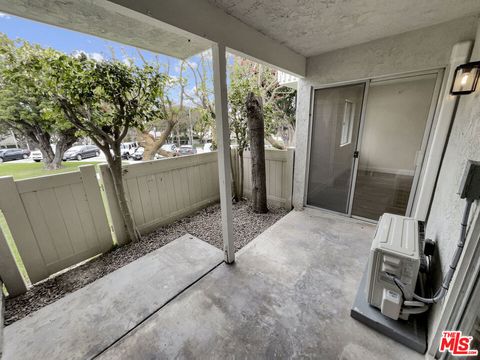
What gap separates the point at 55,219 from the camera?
197 cm

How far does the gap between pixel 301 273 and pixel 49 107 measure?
10.2ft

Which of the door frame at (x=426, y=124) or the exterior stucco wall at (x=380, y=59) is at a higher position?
the exterior stucco wall at (x=380, y=59)

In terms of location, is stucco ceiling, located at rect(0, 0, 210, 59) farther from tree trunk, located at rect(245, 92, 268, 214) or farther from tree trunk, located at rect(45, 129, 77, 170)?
tree trunk, located at rect(45, 129, 77, 170)

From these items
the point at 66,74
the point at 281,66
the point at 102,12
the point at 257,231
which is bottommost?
the point at 257,231

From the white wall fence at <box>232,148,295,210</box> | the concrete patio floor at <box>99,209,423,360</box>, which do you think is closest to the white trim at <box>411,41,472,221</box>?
the concrete patio floor at <box>99,209,423,360</box>

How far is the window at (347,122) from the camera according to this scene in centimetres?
274

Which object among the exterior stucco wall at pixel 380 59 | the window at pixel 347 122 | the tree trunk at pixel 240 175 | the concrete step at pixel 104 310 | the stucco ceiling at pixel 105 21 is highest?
the stucco ceiling at pixel 105 21

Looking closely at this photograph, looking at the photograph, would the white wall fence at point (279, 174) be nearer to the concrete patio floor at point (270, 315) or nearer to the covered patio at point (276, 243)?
the covered patio at point (276, 243)

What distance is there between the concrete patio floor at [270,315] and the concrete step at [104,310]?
13 centimetres

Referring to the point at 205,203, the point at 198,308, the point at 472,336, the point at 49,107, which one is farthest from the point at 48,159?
the point at 472,336

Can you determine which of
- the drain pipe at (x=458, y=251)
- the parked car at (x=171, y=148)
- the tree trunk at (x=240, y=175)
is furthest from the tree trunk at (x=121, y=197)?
the parked car at (x=171, y=148)

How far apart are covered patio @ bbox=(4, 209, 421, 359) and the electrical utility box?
243 millimetres

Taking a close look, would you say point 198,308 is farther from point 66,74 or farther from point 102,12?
point 102,12

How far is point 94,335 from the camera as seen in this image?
55.4 inches
